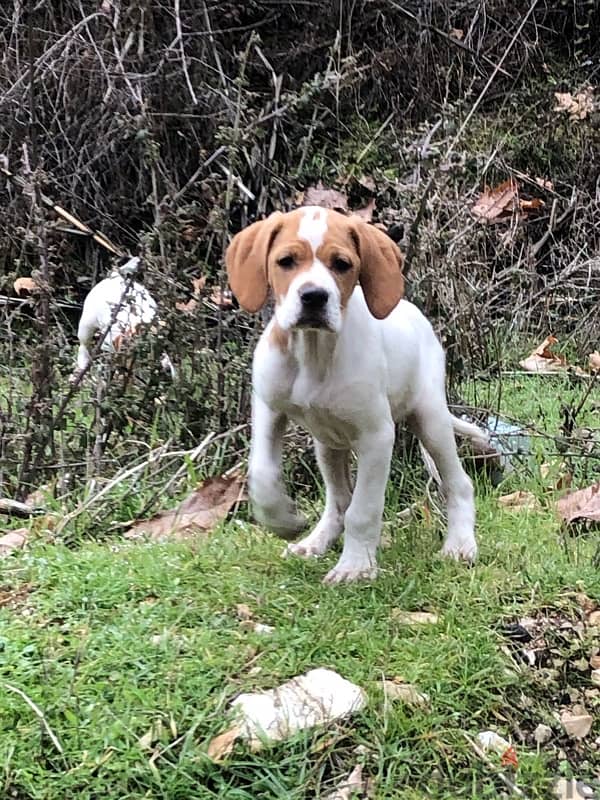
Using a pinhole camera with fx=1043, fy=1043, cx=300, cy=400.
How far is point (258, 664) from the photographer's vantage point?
2826 mm

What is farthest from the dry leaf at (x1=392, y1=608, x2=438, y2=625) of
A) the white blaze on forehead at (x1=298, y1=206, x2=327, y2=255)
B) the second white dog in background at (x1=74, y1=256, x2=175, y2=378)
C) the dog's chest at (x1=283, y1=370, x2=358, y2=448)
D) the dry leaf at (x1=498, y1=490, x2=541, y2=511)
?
the second white dog in background at (x1=74, y1=256, x2=175, y2=378)

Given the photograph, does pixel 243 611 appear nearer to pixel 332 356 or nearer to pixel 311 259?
pixel 332 356

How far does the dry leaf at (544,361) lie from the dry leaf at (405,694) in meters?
3.49

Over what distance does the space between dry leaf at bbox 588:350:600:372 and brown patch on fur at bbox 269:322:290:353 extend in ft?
9.38

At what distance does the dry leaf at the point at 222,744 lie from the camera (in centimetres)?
244

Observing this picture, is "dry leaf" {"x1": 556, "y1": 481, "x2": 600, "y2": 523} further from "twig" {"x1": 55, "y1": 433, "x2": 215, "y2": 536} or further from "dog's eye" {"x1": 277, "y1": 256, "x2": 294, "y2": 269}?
"dog's eye" {"x1": 277, "y1": 256, "x2": 294, "y2": 269}

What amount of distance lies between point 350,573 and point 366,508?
223 mm

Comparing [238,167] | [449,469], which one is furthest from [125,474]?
[238,167]

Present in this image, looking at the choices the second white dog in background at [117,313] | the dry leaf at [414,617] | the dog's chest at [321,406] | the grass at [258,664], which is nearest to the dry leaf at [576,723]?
the grass at [258,664]

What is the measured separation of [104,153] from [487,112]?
3098 mm

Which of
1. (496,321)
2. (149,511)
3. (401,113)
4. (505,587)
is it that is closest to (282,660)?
(505,587)

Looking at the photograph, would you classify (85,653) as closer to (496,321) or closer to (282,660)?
(282,660)

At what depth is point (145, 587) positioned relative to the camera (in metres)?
3.25

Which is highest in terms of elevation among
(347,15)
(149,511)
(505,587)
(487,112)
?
(347,15)
